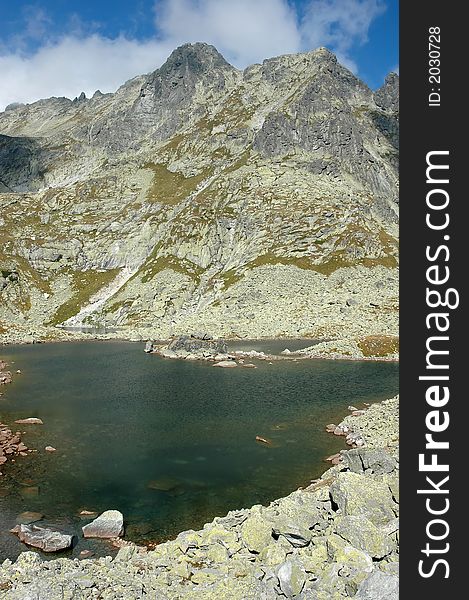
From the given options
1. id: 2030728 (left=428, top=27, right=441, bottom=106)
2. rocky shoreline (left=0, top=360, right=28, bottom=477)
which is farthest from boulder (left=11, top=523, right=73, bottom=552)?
id: 2030728 (left=428, top=27, right=441, bottom=106)

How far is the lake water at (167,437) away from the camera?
3020cm

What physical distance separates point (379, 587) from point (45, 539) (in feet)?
63.1

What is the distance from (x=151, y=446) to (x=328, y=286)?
122m

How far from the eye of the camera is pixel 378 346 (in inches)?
3974

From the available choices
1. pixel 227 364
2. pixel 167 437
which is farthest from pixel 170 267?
pixel 167 437

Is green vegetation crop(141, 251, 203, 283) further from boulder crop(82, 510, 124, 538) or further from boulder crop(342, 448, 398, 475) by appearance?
boulder crop(82, 510, 124, 538)

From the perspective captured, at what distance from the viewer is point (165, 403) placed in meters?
58.5

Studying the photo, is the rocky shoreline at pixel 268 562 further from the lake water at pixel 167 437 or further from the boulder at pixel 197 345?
the boulder at pixel 197 345

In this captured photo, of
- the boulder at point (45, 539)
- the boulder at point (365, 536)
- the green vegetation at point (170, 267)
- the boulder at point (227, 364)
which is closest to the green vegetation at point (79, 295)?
the green vegetation at point (170, 267)

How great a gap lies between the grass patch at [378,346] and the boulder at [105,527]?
8008 centimetres

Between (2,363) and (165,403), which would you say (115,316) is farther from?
(165,403)

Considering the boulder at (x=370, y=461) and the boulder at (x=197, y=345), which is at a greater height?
the boulder at (x=197, y=345)

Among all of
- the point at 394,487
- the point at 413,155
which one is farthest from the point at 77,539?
the point at 413,155

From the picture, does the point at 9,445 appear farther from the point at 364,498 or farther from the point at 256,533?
the point at 364,498
